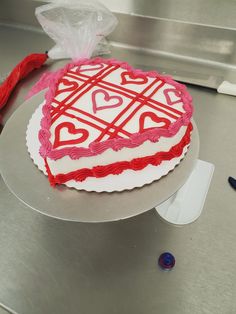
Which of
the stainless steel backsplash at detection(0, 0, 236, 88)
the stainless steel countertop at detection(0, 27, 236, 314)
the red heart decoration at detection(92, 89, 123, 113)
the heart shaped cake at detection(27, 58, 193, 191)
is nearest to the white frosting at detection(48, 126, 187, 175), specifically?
the heart shaped cake at detection(27, 58, 193, 191)

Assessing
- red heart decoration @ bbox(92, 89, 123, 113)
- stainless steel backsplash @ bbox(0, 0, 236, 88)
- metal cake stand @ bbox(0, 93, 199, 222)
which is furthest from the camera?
stainless steel backsplash @ bbox(0, 0, 236, 88)

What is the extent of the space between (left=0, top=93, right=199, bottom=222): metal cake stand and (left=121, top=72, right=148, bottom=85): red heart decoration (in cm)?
20

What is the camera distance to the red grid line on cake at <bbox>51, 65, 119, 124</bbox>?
0.65m

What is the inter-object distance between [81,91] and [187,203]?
376mm

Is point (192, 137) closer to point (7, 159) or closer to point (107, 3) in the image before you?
point (7, 159)

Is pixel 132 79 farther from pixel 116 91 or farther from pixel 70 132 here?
pixel 70 132

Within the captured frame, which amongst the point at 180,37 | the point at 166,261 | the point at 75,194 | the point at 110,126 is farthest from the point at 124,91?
the point at 180,37

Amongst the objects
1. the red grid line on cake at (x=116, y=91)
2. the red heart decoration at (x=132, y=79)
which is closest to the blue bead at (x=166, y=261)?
the red grid line on cake at (x=116, y=91)

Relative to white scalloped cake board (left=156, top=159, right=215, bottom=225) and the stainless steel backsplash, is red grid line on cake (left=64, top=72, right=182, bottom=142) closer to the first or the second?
white scalloped cake board (left=156, top=159, right=215, bottom=225)

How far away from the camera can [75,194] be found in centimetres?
59

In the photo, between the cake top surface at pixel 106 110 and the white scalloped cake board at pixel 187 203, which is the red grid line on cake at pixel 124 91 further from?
the white scalloped cake board at pixel 187 203

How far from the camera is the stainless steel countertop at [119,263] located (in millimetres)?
658

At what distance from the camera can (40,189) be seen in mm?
590

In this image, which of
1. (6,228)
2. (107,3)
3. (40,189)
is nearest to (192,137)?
(40,189)
